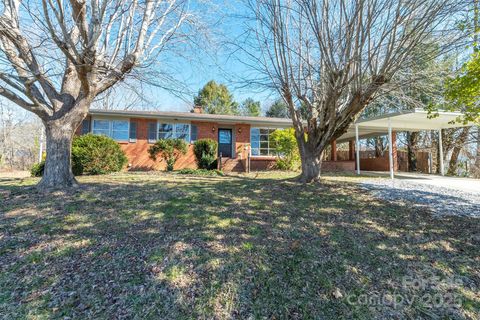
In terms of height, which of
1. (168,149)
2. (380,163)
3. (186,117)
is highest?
(186,117)

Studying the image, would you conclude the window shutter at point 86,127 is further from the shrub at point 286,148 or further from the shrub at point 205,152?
the shrub at point 286,148

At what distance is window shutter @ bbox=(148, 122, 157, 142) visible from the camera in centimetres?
1254

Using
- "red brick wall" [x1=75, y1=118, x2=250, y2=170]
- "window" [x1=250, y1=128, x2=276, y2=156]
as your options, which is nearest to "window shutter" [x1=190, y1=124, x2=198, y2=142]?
"red brick wall" [x1=75, y1=118, x2=250, y2=170]

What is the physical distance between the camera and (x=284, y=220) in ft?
13.2

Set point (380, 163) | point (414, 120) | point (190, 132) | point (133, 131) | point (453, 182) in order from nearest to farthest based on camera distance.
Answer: point (453, 182) < point (414, 120) < point (133, 131) < point (190, 132) < point (380, 163)

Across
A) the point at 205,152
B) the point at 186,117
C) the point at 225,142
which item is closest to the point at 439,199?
the point at 205,152

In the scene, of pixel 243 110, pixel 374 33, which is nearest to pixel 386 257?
pixel 374 33

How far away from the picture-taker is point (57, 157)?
213 inches

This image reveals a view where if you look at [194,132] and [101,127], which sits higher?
[101,127]

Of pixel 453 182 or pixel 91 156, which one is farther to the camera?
pixel 453 182

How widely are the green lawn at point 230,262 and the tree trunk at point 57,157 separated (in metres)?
0.80

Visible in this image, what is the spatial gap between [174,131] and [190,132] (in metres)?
0.83

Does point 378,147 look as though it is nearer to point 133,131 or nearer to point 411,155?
point 411,155

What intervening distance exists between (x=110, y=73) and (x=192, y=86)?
6.40 feet
